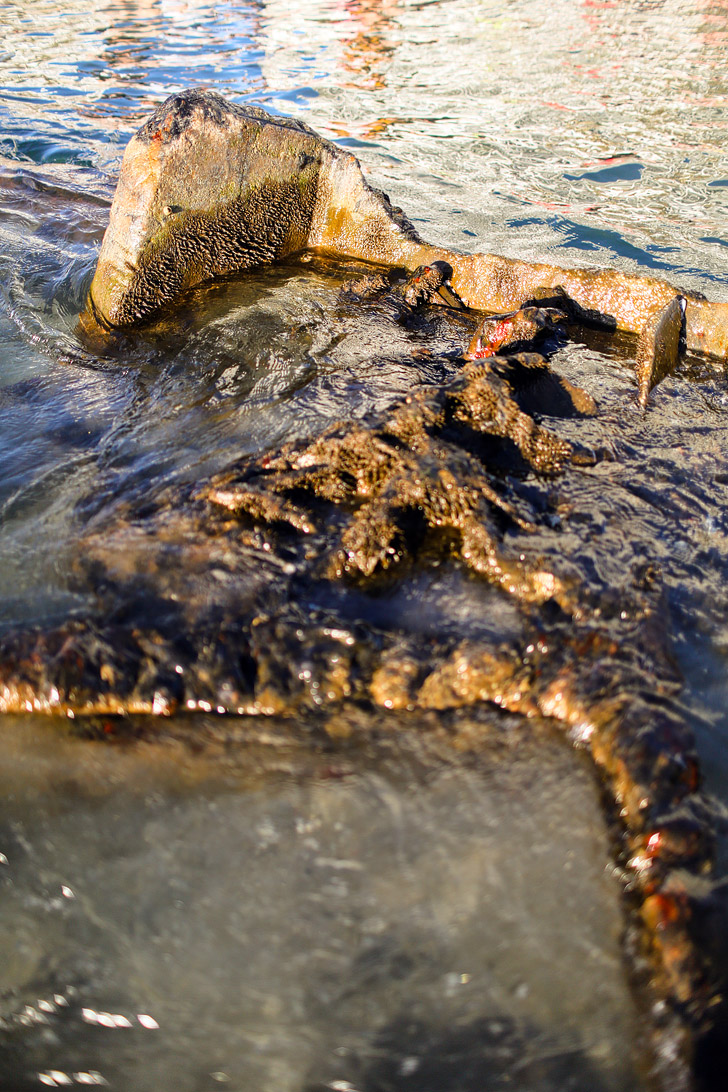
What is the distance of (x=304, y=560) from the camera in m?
2.52

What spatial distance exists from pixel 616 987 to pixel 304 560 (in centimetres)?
156

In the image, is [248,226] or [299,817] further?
[248,226]

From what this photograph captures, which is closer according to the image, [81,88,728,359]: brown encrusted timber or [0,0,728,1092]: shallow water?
[0,0,728,1092]: shallow water

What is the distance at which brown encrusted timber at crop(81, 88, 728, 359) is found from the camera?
462 cm

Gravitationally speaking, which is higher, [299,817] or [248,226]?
[248,226]

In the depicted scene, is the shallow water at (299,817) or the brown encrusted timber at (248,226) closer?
the shallow water at (299,817)

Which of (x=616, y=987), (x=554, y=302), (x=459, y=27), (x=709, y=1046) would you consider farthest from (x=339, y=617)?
(x=459, y=27)

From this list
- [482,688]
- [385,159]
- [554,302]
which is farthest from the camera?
[385,159]

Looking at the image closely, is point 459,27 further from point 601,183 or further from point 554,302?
point 554,302

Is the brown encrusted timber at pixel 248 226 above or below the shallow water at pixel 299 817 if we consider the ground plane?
above

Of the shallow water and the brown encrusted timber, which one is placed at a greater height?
the brown encrusted timber

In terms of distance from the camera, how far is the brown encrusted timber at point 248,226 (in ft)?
15.2

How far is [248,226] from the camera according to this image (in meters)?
5.27

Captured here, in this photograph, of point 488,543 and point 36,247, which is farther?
point 36,247
